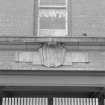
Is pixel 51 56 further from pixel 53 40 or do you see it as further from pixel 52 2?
pixel 52 2

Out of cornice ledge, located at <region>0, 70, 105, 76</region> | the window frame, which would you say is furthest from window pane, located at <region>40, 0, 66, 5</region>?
cornice ledge, located at <region>0, 70, 105, 76</region>

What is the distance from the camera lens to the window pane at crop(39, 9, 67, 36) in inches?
438

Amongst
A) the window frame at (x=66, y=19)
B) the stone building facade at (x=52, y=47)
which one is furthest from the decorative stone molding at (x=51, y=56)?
the window frame at (x=66, y=19)

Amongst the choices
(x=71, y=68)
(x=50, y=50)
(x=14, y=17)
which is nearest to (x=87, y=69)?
(x=71, y=68)

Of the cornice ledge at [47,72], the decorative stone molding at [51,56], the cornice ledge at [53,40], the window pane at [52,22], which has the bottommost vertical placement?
the cornice ledge at [47,72]

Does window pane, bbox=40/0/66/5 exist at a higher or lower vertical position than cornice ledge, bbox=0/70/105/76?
higher

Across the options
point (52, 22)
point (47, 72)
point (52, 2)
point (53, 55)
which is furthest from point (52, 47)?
point (52, 2)

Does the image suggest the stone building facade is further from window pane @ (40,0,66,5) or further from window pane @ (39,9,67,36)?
window pane @ (40,0,66,5)

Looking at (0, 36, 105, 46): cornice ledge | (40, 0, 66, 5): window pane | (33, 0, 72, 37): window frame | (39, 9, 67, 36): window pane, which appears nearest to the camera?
(0, 36, 105, 46): cornice ledge

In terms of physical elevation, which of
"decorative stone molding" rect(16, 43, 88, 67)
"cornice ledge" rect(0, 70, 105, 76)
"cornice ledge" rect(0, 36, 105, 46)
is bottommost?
"cornice ledge" rect(0, 70, 105, 76)

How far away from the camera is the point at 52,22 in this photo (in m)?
11.3

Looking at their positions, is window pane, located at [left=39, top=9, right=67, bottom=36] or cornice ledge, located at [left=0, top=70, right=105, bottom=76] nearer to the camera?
cornice ledge, located at [left=0, top=70, right=105, bottom=76]

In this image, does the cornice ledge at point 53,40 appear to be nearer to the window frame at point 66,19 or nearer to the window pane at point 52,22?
the window frame at point 66,19

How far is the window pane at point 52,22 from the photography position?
1113cm
